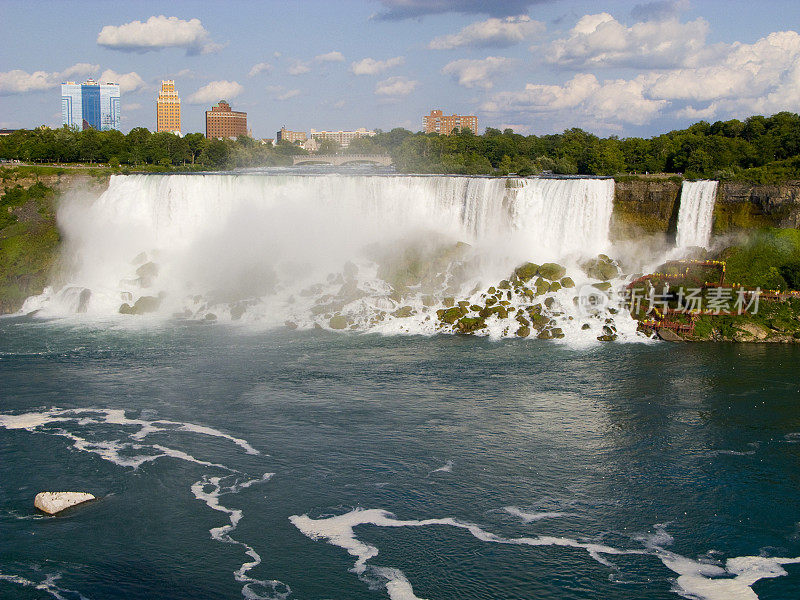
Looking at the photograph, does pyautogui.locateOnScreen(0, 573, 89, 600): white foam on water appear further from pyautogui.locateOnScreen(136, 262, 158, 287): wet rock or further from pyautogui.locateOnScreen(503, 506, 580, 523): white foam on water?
pyautogui.locateOnScreen(136, 262, 158, 287): wet rock

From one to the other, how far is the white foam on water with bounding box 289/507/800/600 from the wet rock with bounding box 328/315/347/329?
722 inches

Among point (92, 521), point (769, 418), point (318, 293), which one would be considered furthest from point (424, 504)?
point (318, 293)

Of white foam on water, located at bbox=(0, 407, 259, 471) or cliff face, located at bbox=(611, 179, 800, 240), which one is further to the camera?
cliff face, located at bbox=(611, 179, 800, 240)

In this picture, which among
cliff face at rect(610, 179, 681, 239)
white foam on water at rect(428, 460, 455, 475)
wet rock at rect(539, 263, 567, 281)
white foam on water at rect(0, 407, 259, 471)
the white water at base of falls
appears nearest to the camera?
white foam on water at rect(428, 460, 455, 475)

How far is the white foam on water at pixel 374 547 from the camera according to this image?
14.8m

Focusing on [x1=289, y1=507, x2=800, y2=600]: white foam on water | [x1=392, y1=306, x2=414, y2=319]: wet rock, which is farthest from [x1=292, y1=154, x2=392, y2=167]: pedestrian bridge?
[x1=289, y1=507, x2=800, y2=600]: white foam on water

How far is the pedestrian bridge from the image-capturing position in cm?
9519

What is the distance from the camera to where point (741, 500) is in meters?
17.8

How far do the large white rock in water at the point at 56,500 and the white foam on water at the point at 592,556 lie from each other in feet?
16.8

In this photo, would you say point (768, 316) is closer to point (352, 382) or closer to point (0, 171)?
point (352, 382)

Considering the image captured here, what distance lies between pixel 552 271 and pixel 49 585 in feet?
91.4

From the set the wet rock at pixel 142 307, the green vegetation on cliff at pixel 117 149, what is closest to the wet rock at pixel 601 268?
the wet rock at pixel 142 307

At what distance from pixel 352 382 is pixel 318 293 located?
12.9m

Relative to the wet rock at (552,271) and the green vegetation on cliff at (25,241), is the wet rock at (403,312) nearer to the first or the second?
the wet rock at (552,271)
